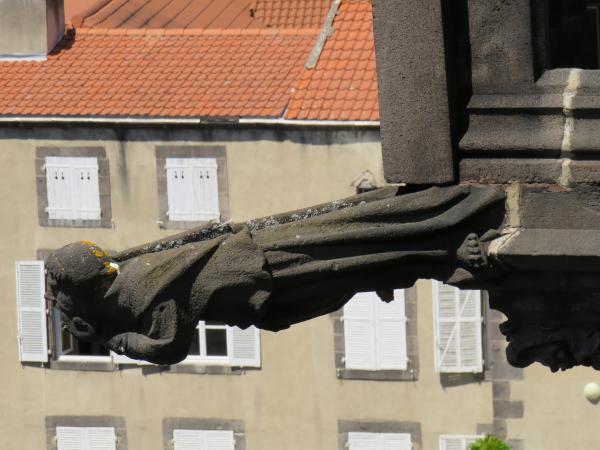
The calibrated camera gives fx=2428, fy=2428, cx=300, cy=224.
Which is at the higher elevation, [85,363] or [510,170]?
[510,170]

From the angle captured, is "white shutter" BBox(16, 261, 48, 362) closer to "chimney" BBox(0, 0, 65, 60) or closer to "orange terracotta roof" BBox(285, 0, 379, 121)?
"chimney" BBox(0, 0, 65, 60)

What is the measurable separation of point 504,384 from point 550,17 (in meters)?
19.9

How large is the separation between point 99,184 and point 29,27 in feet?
7.07

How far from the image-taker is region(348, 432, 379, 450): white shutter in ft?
97.8

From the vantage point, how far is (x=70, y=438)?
31.3m

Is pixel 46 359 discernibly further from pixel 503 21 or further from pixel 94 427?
pixel 503 21

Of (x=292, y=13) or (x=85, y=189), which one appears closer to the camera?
(x=85, y=189)

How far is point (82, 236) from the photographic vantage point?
29.9 meters

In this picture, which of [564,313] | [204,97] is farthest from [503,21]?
[204,97]

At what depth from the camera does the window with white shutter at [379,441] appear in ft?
97.2

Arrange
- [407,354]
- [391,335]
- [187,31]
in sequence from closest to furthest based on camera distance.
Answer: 1. [391,335]
2. [407,354]
3. [187,31]

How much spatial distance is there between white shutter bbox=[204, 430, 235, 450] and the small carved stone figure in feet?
73.9

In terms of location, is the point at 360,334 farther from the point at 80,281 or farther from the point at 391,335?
the point at 80,281

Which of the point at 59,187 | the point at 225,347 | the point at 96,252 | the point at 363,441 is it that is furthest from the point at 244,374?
the point at 96,252
